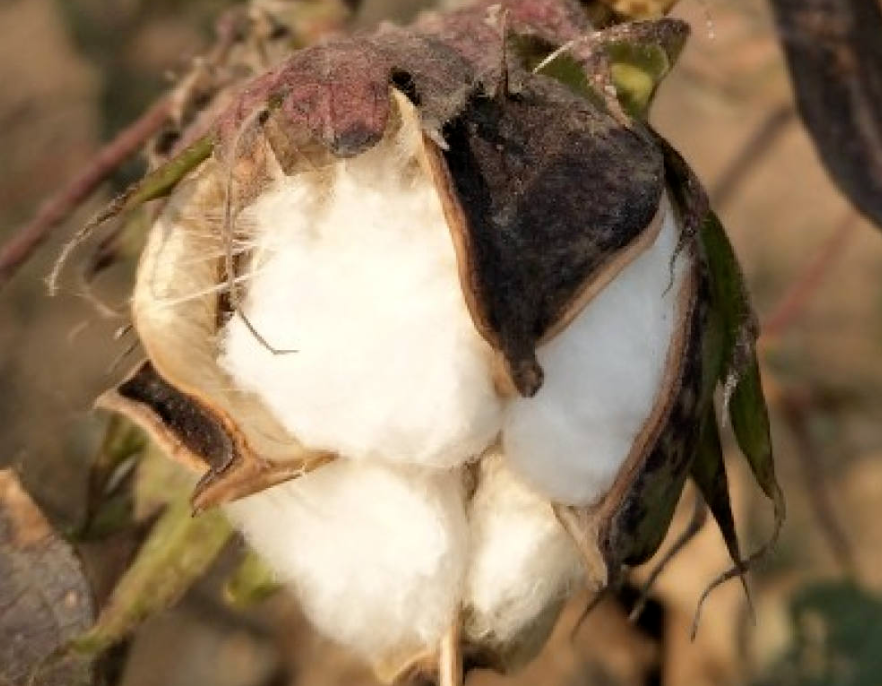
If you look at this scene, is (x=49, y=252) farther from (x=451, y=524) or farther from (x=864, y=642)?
(x=451, y=524)

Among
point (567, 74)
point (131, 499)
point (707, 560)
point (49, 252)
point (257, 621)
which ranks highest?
point (567, 74)

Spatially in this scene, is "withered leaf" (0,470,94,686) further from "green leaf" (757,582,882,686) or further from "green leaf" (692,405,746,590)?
"green leaf" (757,582,882,686)

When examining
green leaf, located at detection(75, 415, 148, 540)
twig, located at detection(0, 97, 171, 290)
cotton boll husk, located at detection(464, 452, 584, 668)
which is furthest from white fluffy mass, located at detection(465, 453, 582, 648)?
twig, located at detection(0, 97, 171, 290)

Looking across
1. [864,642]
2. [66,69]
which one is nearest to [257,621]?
[864,642]

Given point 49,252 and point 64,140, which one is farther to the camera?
point 64,140

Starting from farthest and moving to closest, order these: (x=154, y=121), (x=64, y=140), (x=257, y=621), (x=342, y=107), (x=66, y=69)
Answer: (x=66, y=69) → (x=64, y=140) → (x=257, y=621) → (x=154, y=121) → (x=342, y=107)

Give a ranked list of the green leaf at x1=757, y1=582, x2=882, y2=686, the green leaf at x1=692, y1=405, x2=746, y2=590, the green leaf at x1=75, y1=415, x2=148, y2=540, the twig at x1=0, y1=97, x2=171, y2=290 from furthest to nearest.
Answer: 1. the green leaf at x1=757, y1=582, x2=882, y2=686
2. the twig at x1=0, y1=97, x2=171, y2=290
3. the green leaf at x1=75, y1=415, x2=148, y2=540
4. the green leaf at x1=692, y1=405, x2=746, y2=590

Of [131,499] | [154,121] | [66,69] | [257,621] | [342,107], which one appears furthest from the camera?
[66,69]

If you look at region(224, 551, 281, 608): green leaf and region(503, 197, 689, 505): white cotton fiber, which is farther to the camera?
region(224, 551, 281, 608): green leaf
